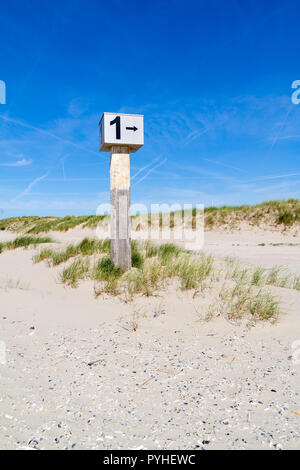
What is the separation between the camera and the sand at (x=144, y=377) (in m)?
1.64

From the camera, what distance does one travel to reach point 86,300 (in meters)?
4.22

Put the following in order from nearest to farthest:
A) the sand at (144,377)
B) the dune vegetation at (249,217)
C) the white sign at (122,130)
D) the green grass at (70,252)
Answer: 1. the sand at (144,377)
2. the white sign at (122,130)
3. the green grass at (70,252)
4. the dune vegetation at (249,217)

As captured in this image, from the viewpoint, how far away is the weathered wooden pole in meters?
5.32

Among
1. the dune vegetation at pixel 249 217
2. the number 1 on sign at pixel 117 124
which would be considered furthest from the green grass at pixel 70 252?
the dune vegetation at pixel 249 217

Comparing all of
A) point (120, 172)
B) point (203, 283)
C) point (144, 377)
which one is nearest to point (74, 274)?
point (120, 172)

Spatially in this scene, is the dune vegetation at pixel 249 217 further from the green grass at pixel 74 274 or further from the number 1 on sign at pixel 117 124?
the green grass at pixel 74 274

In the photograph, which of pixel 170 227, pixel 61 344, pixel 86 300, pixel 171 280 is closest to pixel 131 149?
pixel 171 280

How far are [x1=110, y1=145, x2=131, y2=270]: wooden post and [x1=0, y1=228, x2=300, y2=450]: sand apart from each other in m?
1.36

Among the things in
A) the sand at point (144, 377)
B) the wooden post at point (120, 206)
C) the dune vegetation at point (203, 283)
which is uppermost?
the wooden post at point (120, 206)

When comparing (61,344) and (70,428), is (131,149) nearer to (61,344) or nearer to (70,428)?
(61,344)

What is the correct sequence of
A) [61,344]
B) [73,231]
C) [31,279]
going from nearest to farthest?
[61,344], [31,279], [73,231]

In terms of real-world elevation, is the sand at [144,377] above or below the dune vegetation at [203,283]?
below

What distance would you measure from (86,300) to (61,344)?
1.37 metres

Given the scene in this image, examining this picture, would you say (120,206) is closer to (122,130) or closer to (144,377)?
(122,130)
